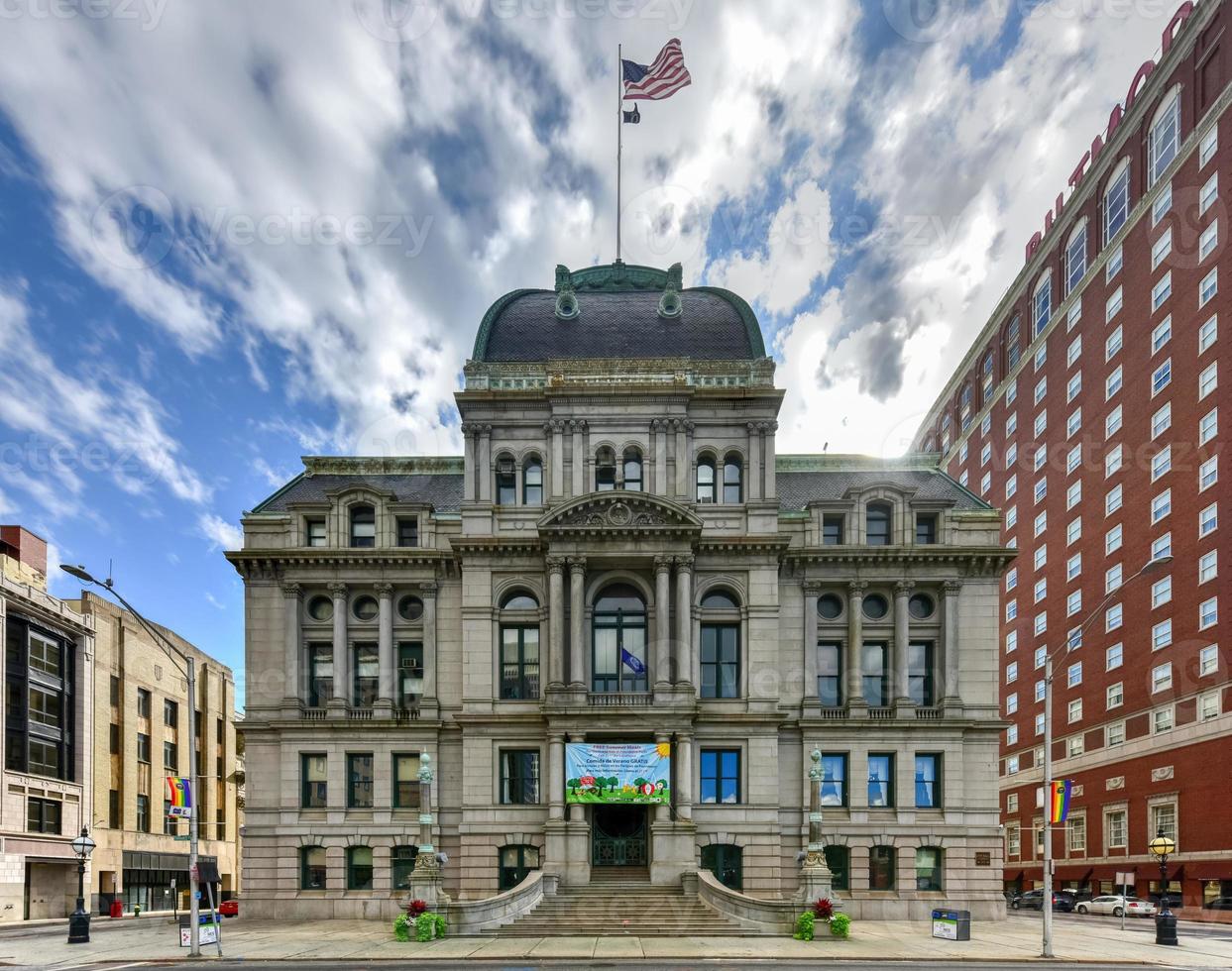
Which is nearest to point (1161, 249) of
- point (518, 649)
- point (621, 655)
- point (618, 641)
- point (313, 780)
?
point (618, 641)

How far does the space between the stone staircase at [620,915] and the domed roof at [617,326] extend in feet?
77.2

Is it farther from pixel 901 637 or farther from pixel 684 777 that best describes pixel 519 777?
pixel 901 637

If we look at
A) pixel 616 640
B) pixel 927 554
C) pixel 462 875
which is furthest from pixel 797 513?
pixel 462 875

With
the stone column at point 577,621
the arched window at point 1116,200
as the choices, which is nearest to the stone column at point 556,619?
the stone column at point 577,621

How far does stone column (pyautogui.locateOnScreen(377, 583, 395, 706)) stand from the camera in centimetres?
4016

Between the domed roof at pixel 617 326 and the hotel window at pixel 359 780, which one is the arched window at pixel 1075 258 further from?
the hotel window at pixel 359 780

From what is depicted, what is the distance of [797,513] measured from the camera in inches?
1629

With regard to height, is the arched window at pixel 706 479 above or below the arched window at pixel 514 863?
above

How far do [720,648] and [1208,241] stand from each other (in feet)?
147

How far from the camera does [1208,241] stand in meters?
57.3

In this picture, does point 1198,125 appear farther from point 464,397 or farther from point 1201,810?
point 464,397

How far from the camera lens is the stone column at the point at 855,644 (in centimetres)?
3966

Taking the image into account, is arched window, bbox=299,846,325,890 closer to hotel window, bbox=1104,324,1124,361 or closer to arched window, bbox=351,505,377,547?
arched window, bbox=351,505,377,547

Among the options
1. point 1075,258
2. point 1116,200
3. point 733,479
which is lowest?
point 733,479
